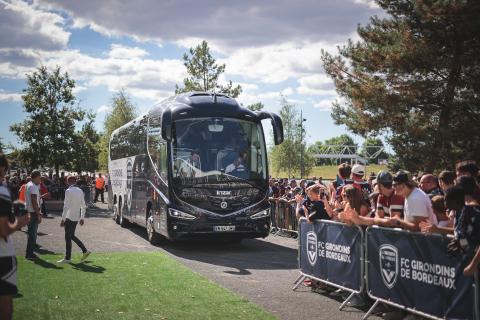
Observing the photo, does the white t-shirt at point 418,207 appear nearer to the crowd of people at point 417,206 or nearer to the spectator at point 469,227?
the crowd of people at point 417,206

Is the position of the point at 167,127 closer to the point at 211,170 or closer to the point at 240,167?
the point at 211,170

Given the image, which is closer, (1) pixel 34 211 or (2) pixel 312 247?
(2) pixel 312 247

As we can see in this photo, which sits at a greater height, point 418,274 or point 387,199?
point 387,199

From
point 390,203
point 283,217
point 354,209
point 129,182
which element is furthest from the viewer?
point 129,182

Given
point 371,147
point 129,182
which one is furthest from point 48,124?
point 371,147

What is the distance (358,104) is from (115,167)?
11159 mm

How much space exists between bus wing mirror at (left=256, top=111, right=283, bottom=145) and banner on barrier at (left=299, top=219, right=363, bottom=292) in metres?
4.50

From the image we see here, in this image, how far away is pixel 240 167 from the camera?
14.9 meters

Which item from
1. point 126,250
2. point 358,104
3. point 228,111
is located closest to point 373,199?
point 228,111

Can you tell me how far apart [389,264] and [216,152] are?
25.8ft

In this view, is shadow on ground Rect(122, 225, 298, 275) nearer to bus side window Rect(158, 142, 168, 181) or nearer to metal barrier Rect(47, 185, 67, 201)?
bus side window Rect(158, 142, 168, 181)

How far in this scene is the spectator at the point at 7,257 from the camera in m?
5.55

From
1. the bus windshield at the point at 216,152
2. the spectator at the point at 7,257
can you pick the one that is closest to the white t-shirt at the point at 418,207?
the spectator at the point at 7,257

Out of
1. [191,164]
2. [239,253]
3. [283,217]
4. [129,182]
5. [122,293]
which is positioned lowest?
[239,253]
